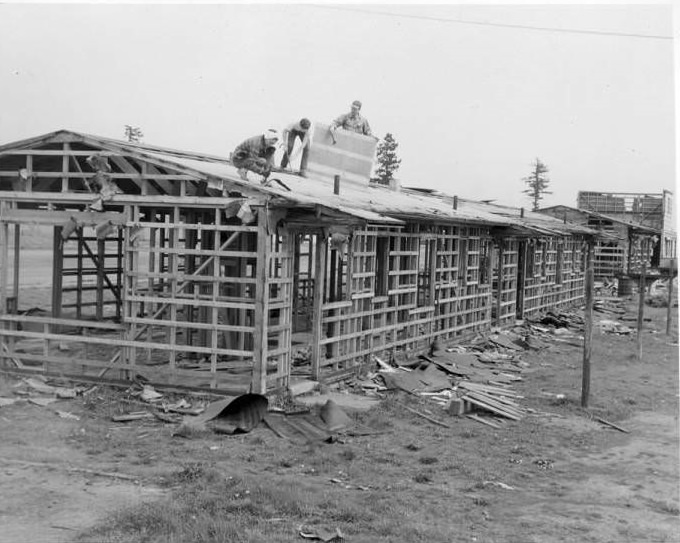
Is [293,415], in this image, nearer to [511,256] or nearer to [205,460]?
[205,460]

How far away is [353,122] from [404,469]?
1129 cm

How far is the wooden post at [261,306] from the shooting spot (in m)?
11.8

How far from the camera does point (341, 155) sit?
747 inches

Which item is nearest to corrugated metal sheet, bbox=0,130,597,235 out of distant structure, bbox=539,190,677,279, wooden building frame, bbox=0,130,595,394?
wooden building frame, bbox=0,130,595,394

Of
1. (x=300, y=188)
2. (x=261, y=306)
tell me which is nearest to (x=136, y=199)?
(x=261, y=306)

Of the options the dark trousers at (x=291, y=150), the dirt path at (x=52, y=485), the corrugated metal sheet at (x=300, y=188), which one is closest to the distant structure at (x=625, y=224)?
the corrugated metal sheet at (x=300, y=188)

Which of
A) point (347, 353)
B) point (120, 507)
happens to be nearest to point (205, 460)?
point (120, 507)

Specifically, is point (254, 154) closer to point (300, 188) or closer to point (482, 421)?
point (300, 188)

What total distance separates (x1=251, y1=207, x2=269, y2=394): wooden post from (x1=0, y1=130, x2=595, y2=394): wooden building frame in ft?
0.06

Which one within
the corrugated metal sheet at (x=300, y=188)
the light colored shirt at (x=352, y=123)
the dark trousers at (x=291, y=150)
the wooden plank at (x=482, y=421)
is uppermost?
the light colored shirt at (x=352, y=123)

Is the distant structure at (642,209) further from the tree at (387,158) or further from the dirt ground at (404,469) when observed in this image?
the dirt ground at (404,469)

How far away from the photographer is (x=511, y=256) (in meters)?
25.3

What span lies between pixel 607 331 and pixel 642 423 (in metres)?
12.9

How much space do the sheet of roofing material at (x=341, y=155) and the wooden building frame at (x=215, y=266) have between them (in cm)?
39
